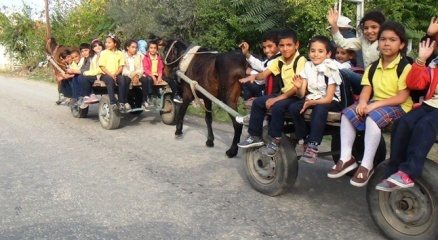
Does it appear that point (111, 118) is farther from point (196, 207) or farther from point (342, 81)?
point (342, 81)

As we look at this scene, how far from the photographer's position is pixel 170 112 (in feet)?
29.3

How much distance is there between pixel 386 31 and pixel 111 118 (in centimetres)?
562

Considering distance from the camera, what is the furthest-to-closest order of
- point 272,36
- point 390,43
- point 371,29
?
point 272,36 < point 371,29 < point 390,43

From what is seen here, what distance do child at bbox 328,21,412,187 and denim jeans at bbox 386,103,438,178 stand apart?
0.22 metres

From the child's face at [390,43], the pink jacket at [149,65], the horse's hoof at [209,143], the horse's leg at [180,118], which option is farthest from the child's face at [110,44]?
the child's face at [390,43]

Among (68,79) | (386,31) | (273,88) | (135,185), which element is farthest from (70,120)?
(386,31)

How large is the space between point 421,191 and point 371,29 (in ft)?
6.15

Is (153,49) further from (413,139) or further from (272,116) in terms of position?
(413,139)

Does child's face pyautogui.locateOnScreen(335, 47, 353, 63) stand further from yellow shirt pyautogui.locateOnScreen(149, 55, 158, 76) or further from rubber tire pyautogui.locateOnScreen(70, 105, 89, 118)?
rubber tire pyautogui.locateOnScreen(70, 105, 89, 118)

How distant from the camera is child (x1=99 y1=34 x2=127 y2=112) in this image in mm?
8242

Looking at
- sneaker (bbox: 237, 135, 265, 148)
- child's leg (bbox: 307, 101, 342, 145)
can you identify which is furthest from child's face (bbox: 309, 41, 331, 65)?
sneaker (bbox: 237, 135, 265, 148)

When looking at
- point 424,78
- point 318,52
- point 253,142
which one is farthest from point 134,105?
point 424,78

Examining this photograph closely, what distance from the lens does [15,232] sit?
3.93m

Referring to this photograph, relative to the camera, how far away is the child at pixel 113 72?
8242 mm
